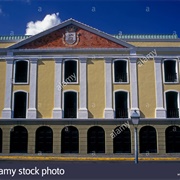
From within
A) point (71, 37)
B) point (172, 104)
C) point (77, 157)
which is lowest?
point (77, 157)

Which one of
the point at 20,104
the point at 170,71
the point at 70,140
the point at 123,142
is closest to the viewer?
the point at 123,142

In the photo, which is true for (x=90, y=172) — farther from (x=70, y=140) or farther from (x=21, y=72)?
(x=21, y=72)

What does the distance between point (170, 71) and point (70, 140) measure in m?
8.95

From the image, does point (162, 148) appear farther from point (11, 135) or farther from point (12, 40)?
point (12, 40)

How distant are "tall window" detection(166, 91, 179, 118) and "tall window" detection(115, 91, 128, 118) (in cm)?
302

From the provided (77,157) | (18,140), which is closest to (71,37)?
(18,140)

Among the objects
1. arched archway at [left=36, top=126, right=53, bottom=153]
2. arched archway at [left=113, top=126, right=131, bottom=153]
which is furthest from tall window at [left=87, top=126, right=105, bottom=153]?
arched archway at [left=36, top=126, right=53, bottom=153]

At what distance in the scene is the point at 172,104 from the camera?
24.3 meters

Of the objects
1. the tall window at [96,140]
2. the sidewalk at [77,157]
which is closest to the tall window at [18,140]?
the sidewalk at [77,157]

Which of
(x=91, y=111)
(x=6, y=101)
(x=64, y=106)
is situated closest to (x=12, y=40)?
(x=6, y=101)

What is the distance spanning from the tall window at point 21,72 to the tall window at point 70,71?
2.97 meters

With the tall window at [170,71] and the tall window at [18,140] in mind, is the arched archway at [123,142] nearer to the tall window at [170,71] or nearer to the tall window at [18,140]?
the tall window at [170,71]

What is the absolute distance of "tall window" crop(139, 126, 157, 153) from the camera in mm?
23328

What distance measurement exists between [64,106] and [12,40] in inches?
256
